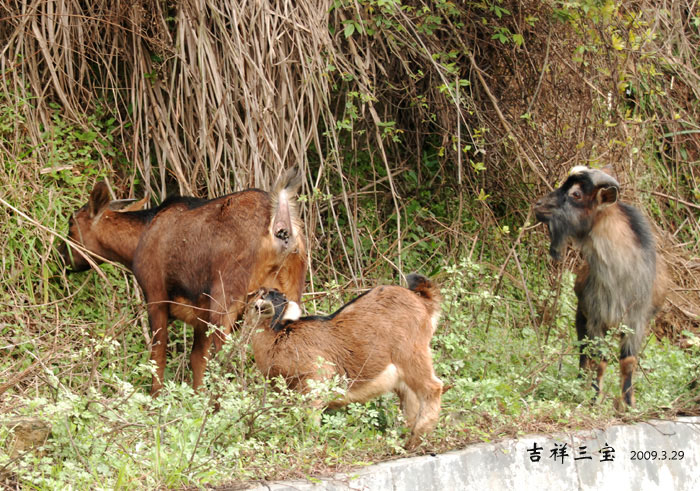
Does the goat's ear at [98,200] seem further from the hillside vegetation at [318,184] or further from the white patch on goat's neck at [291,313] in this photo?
the white patch on goat's neck at [291,313]

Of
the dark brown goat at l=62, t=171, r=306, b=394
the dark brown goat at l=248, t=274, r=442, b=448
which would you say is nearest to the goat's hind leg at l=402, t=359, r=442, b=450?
the dark brown goat at l=248, t=274, r=442, b=448

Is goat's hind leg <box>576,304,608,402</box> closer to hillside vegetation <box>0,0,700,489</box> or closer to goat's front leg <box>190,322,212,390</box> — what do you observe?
hillside vegetation <box>0,0,700,489</box>

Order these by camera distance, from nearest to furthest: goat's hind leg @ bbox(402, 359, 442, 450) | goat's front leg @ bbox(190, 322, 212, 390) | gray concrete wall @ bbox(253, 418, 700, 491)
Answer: gray concrete wall @ bbox(253, 418, 700, 491) < goat's hind leg @ bbox(402, 359, 442, 450) < goat's front leg @ bbox(190, 322, 212, 390)

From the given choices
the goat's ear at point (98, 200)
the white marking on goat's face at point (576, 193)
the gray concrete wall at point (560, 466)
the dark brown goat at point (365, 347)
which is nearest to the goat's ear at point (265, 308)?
the dark brown goat at point (365, 347)

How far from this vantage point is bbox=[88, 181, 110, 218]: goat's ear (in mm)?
6156

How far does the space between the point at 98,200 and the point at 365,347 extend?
8.23 feet

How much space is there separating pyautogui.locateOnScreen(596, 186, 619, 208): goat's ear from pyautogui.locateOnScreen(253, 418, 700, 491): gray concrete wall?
5.08ft

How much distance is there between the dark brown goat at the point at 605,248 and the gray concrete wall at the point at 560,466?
676 mm

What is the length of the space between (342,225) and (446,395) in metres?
3.22

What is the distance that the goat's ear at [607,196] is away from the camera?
606cm

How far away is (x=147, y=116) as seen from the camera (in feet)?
23.4

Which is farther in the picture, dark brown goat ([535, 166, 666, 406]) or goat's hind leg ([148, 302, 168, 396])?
dark brown goat ([535, 166, 666, 406])

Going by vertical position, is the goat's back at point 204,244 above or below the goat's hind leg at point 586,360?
above

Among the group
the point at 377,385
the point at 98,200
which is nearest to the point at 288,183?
the point at 98,200
